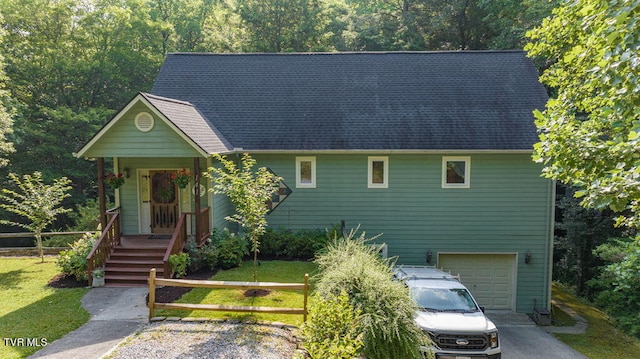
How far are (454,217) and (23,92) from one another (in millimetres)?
24204

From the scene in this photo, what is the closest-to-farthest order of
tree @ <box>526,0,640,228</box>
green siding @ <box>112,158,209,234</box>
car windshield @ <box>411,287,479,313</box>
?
1. tree @ <box>526,0,640,228</box>
2. car windshield @ <box>411,287,479,313</box>
3. green siding @ <box>112,158,209,234</box>

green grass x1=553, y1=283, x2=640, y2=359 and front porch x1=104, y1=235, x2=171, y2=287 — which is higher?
front porch x1=104, y1=235, x2=171, y2=287

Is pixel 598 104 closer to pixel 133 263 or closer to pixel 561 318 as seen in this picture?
pixel 561 318

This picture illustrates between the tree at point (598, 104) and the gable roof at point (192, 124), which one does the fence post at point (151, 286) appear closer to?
the gable roof at point (192, 124)

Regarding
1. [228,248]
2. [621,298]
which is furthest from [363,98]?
[621,298]

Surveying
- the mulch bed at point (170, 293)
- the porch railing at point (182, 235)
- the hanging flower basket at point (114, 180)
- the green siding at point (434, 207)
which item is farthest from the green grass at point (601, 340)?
the hanging flower basket at point (114, 180)

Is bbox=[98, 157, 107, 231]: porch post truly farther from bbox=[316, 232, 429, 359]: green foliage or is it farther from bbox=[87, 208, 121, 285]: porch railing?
bbox=[316, 232, 429, 359]: green foliage

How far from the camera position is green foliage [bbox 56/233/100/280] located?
1085cm

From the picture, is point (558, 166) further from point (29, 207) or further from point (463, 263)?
point (29, 207)

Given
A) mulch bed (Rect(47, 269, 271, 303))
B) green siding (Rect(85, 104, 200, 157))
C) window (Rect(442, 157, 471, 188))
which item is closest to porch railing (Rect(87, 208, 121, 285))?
mulch bed (Rect(47, 269, 271, 303))

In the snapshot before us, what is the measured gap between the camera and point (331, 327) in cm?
641

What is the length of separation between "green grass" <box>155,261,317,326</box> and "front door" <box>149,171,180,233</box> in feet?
10.2

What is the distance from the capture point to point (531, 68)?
15.7m

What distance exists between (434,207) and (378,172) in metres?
2.31
